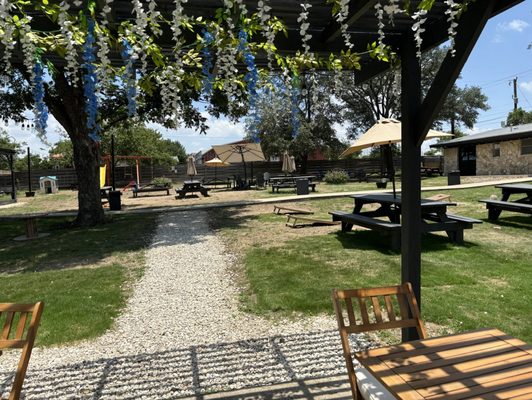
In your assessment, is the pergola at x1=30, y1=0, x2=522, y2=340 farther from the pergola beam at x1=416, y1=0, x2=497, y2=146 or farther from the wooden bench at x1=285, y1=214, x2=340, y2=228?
the wooden bench at x1=285, y1=214, x2=340, y2=228

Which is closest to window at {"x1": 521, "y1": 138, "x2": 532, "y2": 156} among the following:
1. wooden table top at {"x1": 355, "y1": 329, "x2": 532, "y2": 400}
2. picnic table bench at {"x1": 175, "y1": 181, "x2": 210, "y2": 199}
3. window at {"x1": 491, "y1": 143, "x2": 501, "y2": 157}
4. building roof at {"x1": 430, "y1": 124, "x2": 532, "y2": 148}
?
building roof at {"x1": 430, "y1": 124, "x2": 532, "y2": 148}

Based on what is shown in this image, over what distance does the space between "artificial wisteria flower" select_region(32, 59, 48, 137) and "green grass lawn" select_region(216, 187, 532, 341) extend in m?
3.00

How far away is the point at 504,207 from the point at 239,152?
1395 cm

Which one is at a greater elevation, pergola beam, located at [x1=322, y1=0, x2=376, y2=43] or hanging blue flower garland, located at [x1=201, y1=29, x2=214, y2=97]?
pergola beam, located at [x1=322, y1=0, x2=376, y2=43]

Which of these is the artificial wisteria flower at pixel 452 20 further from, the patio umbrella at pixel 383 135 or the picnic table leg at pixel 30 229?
the picnic table leg at pixel 30 229

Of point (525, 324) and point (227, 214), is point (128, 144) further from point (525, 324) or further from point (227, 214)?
point (525, 324)

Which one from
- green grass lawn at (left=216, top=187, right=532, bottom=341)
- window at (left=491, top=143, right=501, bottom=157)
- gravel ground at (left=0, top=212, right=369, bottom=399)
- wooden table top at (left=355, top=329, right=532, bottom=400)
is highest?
window at (left=491, top=143, right=501, bottom=157)

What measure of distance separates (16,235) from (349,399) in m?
11.0

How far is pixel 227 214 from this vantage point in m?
13.2

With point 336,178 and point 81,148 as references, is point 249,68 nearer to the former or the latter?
point 81,148

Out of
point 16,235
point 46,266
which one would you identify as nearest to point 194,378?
point 46,266

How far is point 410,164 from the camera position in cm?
315

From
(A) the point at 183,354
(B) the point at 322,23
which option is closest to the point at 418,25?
(B) the point at 322,23

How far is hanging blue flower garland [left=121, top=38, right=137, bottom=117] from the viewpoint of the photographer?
2.66m
